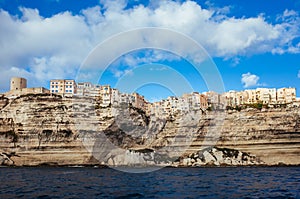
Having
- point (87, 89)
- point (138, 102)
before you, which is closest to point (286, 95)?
point (138, 102)

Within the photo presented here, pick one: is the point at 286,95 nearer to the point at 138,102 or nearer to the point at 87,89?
the point at 138,102

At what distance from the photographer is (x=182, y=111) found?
2960 inches

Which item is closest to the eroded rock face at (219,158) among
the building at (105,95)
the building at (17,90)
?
the building at (105,95)

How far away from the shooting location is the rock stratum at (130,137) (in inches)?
→ 2581

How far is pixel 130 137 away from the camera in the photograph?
7569 centimetres

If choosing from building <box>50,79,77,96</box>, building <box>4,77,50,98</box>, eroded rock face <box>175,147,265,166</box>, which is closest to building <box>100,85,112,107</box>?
building <box>50,79,77,96</box>

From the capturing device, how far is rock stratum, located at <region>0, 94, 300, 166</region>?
6556 cm

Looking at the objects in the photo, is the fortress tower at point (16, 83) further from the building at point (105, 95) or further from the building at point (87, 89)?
the building at point (105, 95)

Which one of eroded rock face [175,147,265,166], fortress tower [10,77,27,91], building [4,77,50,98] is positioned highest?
fortress tower [10,77,27,91]

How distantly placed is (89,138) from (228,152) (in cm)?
3182

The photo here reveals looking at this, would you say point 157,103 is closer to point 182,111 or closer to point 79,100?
point 182,111

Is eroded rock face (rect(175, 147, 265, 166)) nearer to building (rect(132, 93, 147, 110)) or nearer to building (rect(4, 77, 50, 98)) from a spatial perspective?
building (rect(132, 93, 147, 110))

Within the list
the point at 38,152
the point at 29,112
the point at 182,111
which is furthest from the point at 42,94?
the point at 182,111

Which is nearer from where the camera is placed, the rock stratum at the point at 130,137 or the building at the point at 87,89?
the rock stratum at the point at 130,137
